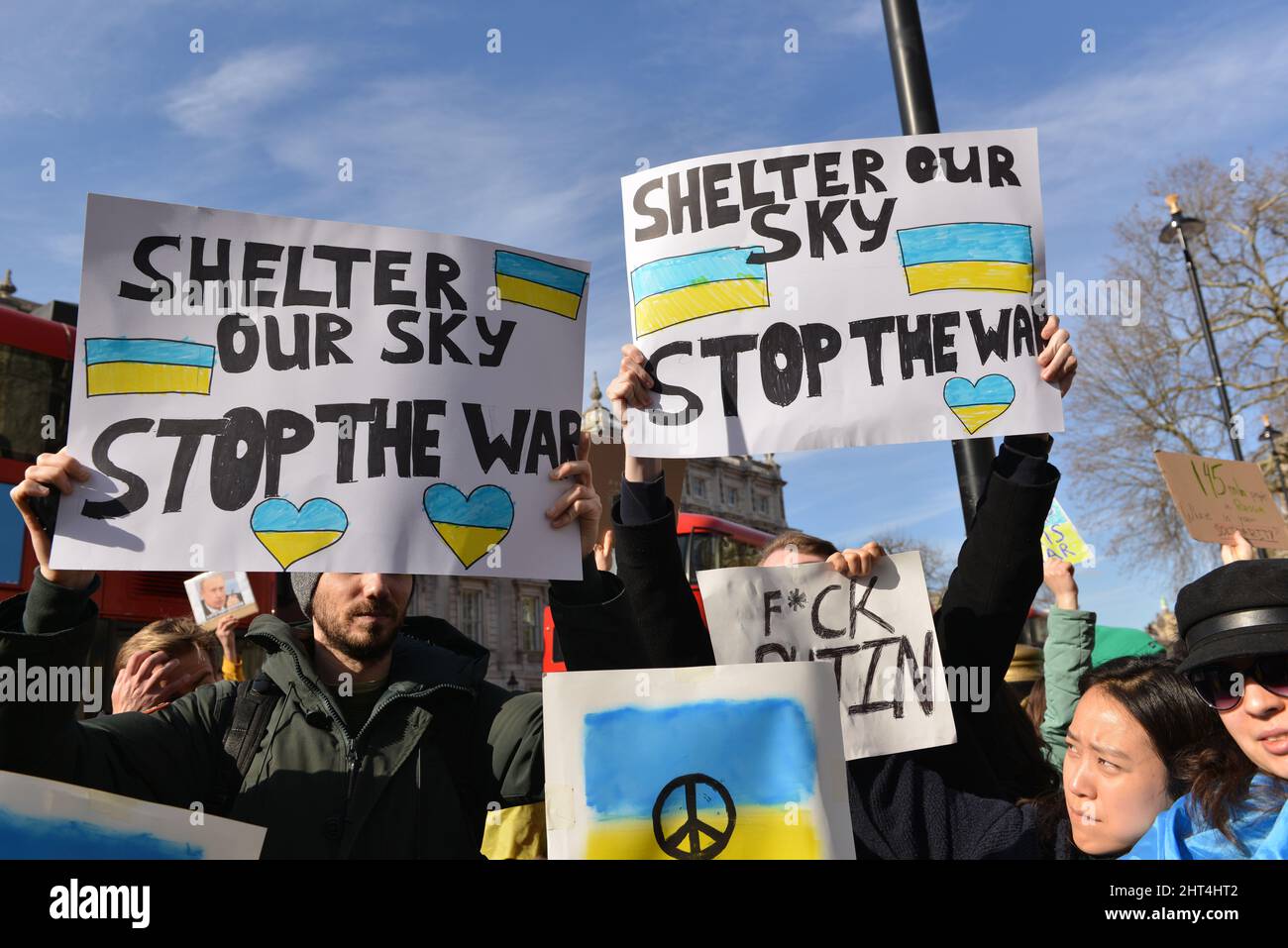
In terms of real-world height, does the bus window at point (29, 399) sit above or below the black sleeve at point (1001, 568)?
above

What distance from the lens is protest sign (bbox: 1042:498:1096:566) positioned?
5309mm

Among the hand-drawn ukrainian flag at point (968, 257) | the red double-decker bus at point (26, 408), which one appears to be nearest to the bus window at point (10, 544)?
the red double-decker bus at point (26, 408)

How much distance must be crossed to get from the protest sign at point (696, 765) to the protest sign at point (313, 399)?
1.74ft

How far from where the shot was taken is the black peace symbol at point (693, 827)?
6.68 feet

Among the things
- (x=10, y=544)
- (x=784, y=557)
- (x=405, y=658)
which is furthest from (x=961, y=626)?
(x=10, y=544)

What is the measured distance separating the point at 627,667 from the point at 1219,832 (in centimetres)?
133

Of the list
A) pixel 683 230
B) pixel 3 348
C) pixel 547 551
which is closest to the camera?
pixel 547 551

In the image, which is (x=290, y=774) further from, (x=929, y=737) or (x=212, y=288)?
(x=929, y=737)

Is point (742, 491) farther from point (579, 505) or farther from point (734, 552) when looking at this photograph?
point (579, 505)

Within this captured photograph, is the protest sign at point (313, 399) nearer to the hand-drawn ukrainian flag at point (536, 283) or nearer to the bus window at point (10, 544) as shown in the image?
the hand-drawn ukrainian flag at point (536, 283)
